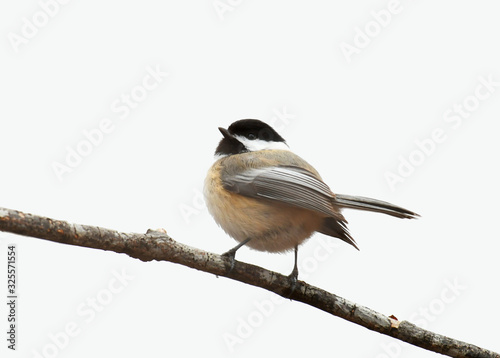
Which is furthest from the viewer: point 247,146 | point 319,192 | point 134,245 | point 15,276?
point 247,146

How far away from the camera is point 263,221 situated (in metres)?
3.74

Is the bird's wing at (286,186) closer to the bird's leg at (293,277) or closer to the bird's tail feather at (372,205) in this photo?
the bird's tail feather at (372,205)

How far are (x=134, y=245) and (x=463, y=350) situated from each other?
215cm

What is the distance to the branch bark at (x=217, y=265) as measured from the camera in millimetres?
2570

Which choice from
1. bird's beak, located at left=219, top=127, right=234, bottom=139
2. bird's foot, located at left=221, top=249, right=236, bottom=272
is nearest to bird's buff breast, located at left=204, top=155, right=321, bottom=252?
bird's foot, located at left=221, top=249, right=236, bottom=272

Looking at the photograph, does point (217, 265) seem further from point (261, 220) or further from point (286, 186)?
point (286, 186)

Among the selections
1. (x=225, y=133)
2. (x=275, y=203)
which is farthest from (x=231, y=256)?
(x=225, y=133)

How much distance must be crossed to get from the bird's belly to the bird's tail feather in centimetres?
24

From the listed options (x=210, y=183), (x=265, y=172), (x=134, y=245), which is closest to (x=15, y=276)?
(x=134, y=245)

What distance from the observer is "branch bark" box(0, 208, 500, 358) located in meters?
2.57

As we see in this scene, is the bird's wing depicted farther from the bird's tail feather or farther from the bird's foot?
the bird's foot

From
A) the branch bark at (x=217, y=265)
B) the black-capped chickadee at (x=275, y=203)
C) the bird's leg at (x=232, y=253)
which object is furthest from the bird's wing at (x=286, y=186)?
the branch bark at (x=217, y=265)

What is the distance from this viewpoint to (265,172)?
12.8 ft

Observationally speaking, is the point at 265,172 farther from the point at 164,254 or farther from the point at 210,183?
the point at 164,254
